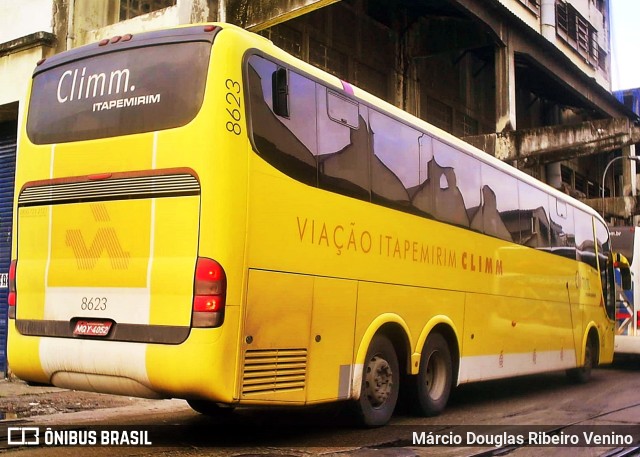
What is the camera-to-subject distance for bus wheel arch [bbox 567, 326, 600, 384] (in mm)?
13680

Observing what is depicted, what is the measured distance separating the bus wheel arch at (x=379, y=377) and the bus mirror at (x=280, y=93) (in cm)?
246

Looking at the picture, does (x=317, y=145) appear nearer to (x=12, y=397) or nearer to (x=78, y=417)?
(x=78, y=417)

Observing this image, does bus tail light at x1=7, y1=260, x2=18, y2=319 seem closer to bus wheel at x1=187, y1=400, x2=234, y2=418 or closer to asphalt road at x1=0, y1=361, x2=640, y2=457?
asphalt road at x1=0, y1=361, x2=640, y2=457

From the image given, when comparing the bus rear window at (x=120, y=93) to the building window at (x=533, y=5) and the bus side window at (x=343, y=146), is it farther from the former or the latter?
the building window at (x=533, y=5)

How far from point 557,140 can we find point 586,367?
6205 mm

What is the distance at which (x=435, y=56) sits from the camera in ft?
63.5

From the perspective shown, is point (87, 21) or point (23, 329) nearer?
point (23, 329)

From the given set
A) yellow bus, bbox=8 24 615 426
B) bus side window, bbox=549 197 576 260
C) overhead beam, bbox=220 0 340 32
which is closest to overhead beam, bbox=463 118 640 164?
bus side window, bbox=549 197 576 260

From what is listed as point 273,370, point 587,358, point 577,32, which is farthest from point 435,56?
point 273,370

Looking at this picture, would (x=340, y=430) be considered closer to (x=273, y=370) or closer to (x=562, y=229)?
(x=273, y=370)

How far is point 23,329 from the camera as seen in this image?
22.5 ft

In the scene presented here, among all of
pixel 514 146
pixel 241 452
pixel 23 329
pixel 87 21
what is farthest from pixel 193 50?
pixel 514 146

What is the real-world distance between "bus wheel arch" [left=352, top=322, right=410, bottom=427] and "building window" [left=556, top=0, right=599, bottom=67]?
2040 cm

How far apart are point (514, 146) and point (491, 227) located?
7510 mm
